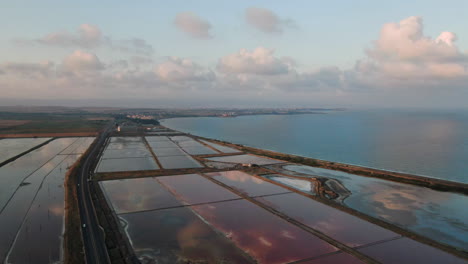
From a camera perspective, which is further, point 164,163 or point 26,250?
point 164,163

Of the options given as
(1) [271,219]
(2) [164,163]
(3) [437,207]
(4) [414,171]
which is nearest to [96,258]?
(1) [271,219]

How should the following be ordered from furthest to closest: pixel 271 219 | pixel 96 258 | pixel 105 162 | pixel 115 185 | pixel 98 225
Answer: pixel 105 162 < pixel 115 185 < pixel 271 219 < pixel 98 225 < pixel 96 258

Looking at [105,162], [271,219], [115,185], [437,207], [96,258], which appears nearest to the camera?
[96,258]

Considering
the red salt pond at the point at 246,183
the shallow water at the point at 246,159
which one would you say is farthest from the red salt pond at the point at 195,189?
the shallow water at the point at 246,159

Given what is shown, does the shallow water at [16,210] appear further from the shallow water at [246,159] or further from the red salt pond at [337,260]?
the shallow water at [246,159]

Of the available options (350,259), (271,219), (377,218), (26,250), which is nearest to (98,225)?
(26,250)

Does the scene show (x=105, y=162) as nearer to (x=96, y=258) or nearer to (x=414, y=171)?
(x=96, y=258)
